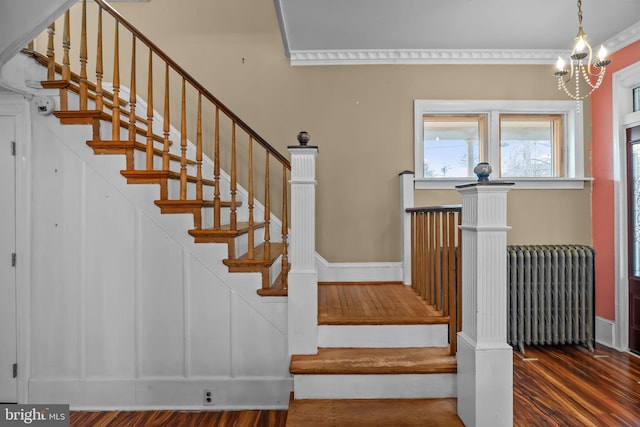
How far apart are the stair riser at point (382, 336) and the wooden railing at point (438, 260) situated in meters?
0.13

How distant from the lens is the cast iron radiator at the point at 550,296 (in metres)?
3.04

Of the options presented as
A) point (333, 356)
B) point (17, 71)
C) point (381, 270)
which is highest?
point (17, 71)

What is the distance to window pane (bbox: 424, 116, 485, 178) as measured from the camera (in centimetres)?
348

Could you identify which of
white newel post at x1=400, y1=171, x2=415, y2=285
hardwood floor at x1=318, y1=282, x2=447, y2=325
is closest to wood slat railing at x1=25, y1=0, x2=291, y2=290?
hardwood floor at x1=318, y1=282, x2=447, y2=325

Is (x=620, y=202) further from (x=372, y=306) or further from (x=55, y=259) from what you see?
(x=55, y=259)

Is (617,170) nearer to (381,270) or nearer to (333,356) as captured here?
(381,270)

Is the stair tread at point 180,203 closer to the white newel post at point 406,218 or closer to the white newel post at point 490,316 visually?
the white newel post at point 490,316

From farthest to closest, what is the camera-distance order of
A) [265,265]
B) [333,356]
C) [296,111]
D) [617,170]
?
1. [296,111]
2. [617,170]
3. [265,265]
4. [333,356]

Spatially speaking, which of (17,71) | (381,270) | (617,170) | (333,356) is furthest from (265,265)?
(617,170)

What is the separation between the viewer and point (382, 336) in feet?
7.28

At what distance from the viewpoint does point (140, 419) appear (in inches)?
85.7

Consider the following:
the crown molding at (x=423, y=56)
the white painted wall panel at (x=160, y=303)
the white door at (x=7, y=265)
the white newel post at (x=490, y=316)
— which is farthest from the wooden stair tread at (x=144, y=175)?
the white newel post at (x=490, y=316)

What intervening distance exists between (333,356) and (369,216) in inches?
62.5

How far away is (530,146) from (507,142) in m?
0.24
